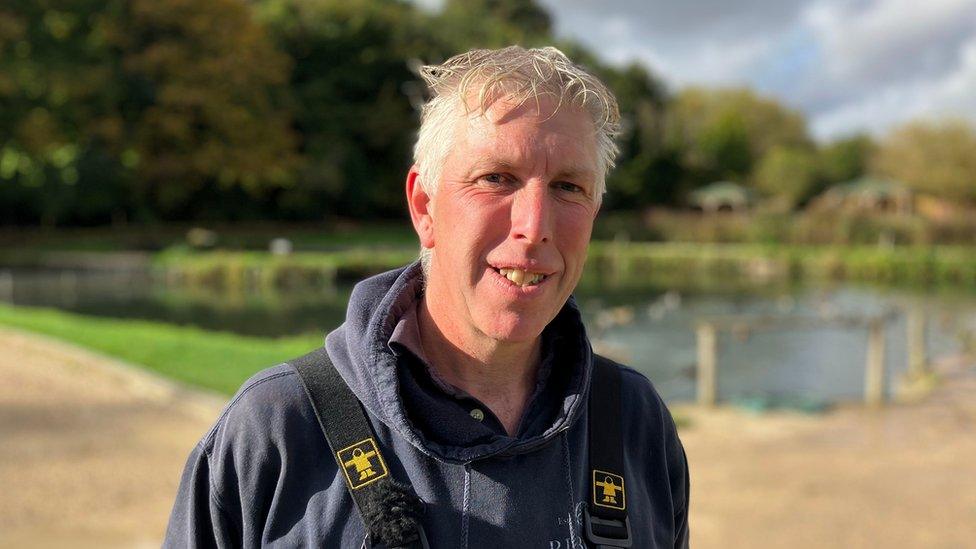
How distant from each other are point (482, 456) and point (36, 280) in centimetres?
2168

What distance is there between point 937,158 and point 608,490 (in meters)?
41.3

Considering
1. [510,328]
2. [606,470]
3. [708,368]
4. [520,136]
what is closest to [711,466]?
[708,368]

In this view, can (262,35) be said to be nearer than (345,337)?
No

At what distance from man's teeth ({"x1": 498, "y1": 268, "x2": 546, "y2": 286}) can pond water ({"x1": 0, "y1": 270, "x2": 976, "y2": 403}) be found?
8642 mm

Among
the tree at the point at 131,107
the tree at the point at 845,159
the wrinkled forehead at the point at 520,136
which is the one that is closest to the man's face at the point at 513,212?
the wrinkled forehead at the point at 520,136

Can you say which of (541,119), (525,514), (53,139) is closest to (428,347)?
(525,514)

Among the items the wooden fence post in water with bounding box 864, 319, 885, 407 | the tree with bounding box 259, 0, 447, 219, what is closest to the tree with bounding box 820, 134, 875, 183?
the tree with bounding box 259, 0, 447, 219

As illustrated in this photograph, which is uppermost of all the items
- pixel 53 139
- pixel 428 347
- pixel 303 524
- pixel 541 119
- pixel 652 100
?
pixel 652 100

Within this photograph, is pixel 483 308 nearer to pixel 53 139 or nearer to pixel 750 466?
pixel 750 466

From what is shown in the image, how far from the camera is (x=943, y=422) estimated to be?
8.66m

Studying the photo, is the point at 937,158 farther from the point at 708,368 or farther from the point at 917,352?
the point at 708,368

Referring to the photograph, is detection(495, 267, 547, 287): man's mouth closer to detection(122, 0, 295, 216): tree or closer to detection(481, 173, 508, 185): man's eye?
detection(481, 173, 508, 185): man's eye

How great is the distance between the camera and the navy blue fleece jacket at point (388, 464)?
4.13 ft

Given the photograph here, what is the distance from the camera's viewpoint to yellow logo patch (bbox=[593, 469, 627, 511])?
4.39 ft
